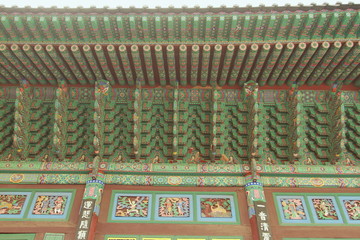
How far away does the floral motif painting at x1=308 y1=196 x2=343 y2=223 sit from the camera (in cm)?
769

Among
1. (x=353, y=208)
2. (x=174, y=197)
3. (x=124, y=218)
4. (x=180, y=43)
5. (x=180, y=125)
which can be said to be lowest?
(x=124, y=218)

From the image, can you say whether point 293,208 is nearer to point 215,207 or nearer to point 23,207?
point 215,207

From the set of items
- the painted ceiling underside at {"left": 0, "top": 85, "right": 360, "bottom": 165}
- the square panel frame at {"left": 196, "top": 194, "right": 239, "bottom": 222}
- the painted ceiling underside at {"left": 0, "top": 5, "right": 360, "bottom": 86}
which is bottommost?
the square panel frame at {"left": 196, "top": 194, "right": 239, "bottom": 222}

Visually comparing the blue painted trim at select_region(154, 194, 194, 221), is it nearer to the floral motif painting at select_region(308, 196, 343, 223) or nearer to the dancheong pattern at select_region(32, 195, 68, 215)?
the dancheong pattern at select_region(32, 195, 68, 215)

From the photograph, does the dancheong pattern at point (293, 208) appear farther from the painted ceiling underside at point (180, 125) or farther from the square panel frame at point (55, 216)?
the square panel frame at point (55, 216)

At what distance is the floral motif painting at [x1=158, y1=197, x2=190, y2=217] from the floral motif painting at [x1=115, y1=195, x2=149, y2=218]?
0.32 meters

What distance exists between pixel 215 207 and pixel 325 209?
2.35 m

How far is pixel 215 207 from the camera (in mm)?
7859

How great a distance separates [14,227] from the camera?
7.40 meters

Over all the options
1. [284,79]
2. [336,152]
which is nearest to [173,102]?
[284,79]

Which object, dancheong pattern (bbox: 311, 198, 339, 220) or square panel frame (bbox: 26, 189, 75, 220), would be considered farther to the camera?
dancheong pattern (bbox: 311, 198, 339, 220)

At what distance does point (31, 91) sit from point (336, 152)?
7.21 metres

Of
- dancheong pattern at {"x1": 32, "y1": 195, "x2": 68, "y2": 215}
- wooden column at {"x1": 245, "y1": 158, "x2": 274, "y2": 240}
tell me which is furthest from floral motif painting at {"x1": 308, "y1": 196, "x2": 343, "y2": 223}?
dancheong pattern at {"x1": 32, "y1": 195, "x2": 68, "y2": 215}

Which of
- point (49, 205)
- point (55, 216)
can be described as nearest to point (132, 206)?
point (55, 216)
